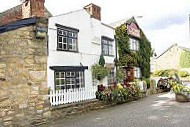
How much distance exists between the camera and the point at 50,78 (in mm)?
12289

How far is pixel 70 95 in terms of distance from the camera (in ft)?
37.1

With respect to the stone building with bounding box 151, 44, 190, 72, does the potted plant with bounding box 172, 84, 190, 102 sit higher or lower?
lower

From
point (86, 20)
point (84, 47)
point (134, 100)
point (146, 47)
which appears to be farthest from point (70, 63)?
point (146, 47)

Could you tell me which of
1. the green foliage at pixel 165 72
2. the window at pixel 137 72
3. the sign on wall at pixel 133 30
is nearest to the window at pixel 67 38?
the sign on wall at pixel 133 30

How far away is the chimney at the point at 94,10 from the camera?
16159mm

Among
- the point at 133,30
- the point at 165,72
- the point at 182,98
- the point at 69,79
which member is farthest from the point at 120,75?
the point at 165,72

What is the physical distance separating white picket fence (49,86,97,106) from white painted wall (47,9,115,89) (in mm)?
1600

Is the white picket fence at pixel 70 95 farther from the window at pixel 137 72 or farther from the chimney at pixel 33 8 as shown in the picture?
the window at pixel 137 72

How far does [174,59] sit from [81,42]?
3192 cm

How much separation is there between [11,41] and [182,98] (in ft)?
37.3

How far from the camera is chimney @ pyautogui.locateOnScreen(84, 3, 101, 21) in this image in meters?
16.2

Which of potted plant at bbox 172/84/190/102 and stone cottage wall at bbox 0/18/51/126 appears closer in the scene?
stone cottage wall at bbox 0/18/51/126

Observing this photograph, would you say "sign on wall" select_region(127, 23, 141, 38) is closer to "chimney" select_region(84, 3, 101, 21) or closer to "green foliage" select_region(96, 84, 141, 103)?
"chimney" select_region(84, 3, 101, 21)

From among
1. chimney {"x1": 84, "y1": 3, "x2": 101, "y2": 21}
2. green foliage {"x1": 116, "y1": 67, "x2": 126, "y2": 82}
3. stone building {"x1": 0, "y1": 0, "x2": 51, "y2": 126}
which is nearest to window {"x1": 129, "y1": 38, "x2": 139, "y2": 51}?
green foliage {"x1": 116, "y1": 67, "x2": 126, "y2": 82}
